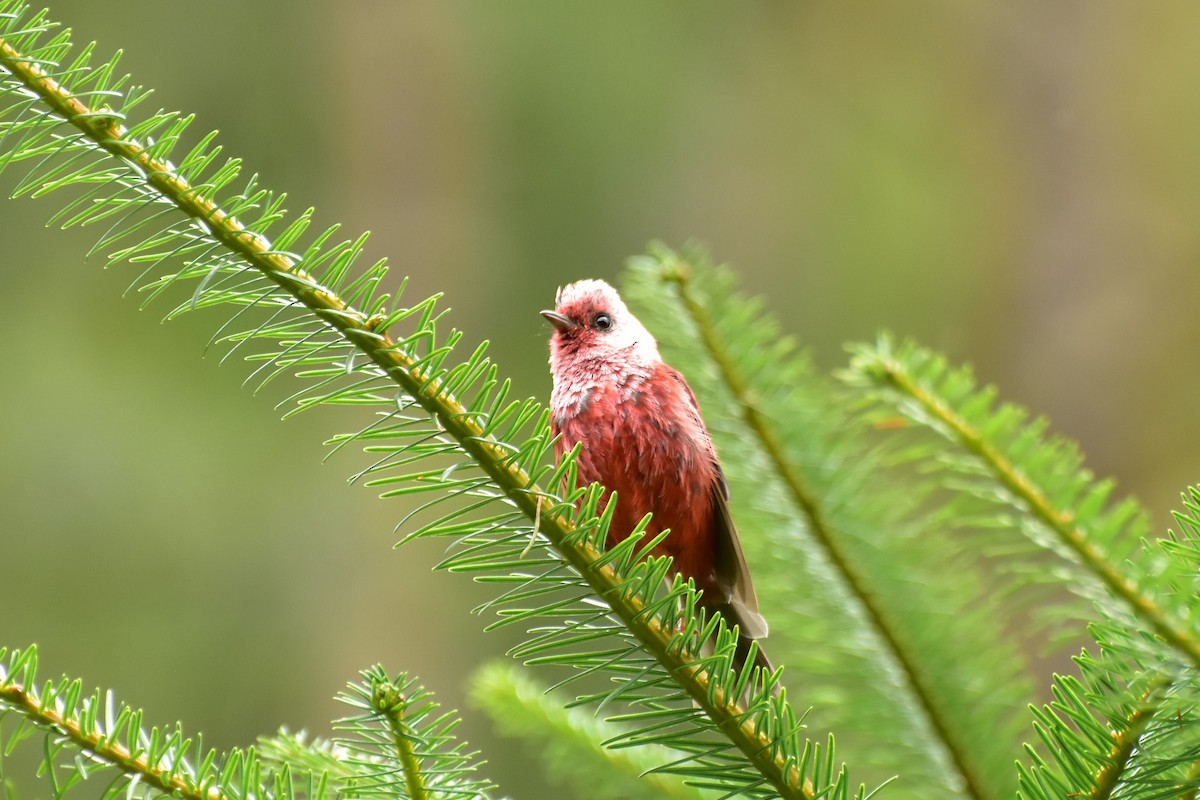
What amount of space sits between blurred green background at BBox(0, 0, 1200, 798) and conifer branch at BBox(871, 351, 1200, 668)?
3.09 meters

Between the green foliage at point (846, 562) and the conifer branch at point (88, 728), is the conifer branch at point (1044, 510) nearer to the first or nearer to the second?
the green foliage at point (846, 562)

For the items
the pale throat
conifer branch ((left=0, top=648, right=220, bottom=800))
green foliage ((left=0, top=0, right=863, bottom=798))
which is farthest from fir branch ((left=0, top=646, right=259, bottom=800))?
the pale throat

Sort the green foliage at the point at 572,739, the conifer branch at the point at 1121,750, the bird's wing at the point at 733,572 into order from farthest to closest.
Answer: the bird's wing at the point at 733,572
the green foliage at the point at 572,739
the conifer branch at the point at 1121,750

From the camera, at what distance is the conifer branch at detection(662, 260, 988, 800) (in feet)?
4.31

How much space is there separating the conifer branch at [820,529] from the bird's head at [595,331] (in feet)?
1.70

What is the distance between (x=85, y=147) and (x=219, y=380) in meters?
4.30

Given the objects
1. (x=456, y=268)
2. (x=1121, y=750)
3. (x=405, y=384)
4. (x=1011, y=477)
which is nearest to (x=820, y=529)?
(x=1011, y=477)

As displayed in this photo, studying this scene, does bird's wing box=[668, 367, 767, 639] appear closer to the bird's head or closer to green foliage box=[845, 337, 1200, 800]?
the bird's head

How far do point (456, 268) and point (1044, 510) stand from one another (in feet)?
14.1

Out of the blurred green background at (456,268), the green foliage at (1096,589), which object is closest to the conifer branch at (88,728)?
the green foliage at (1096,589)

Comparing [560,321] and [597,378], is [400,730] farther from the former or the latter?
[560,321]

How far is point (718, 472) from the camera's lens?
1962 millimetres

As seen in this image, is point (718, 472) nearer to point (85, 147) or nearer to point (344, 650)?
point (85, 147)

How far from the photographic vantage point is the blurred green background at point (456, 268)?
15.1ft
